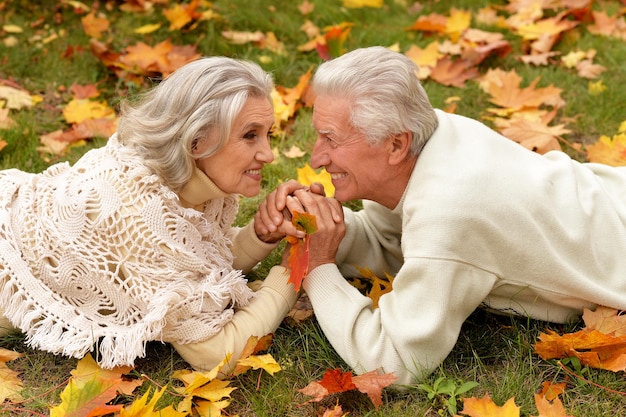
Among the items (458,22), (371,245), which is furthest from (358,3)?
(371,245)

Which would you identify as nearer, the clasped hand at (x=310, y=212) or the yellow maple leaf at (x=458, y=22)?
the clasped hand at (x=310, y=212)

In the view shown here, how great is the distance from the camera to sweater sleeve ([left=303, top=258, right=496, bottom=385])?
2609mm

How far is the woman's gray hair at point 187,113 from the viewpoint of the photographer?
2709 millimetres

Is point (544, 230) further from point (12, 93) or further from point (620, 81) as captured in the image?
point (12, 93)

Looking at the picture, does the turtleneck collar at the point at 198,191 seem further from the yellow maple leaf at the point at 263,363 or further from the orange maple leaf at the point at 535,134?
the orange maple leaf at the point at 535,134

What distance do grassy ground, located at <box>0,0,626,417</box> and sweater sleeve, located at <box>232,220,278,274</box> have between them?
200 mm

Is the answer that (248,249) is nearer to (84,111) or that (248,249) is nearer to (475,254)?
(475,254)

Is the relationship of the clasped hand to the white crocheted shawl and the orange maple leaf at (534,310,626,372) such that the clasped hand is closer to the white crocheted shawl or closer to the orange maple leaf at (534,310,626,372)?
the white crocheted shawl

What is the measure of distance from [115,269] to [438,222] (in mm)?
1198

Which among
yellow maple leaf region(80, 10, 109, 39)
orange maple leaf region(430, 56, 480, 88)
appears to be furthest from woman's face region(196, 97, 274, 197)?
yellow maple leaf region(80, 10, 109, 39)

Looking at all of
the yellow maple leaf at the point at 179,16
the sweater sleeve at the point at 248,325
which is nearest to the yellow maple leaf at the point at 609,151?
the sweater sleeve at the point at 248,325

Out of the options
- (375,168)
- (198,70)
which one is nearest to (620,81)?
(375,168)

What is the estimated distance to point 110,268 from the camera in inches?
112

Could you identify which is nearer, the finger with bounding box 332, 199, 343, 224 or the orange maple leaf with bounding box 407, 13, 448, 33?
the finger with bounding box 332, 199, 343, 224
